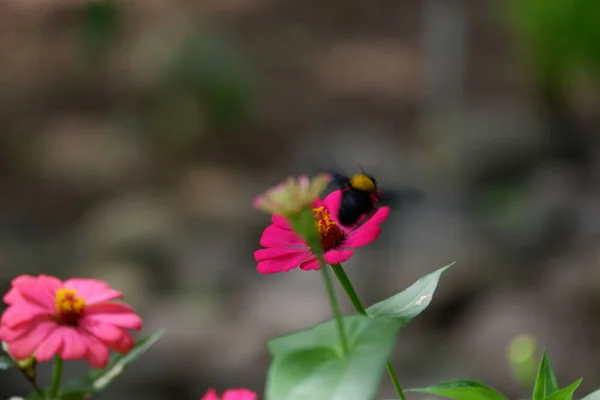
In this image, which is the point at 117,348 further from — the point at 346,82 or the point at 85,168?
the point at 346,82

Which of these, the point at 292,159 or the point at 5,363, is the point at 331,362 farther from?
the point at 292,159

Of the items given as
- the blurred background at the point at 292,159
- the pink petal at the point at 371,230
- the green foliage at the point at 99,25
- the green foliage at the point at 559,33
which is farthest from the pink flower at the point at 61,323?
the green foliage at the point at 99,25

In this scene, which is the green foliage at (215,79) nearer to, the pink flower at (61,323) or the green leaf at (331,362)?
the pink flower at (61,323)

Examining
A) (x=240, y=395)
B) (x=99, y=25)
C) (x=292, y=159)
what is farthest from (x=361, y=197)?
(x=99, y=25)

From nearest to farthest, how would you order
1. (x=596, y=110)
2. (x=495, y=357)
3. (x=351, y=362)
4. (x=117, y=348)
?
(x=351, y=362)
(x=117, y=348)
(x=495, y=357)
(x=596, y=110)

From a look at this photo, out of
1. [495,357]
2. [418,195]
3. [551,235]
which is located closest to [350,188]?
[418,195]

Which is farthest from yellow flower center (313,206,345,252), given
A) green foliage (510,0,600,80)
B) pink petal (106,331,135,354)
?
green foliage (510,0,600,80)

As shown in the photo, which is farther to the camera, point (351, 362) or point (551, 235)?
point (551, 235)

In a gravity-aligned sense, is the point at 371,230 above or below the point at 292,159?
above
